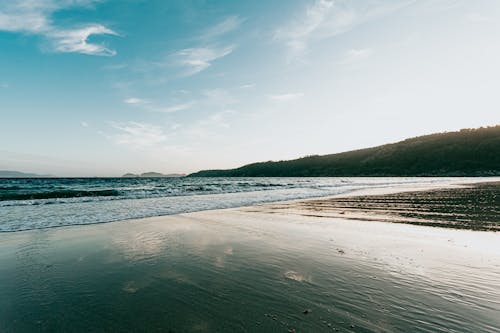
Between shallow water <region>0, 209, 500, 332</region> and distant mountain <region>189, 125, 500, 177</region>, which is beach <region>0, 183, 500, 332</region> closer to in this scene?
shallow water <region>0, 209, 500, 332</region>

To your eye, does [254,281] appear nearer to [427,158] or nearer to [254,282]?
[254,282]

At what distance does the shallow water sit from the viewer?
3863mm

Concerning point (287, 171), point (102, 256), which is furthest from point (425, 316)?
point (287, 171)

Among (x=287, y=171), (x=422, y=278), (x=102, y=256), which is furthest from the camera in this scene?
(x=287, y=171)

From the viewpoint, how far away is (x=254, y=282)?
5406 mm

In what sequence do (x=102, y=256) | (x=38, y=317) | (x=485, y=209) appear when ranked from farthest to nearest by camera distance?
1. (x=485, y=209)
2. (x=102, y=256)
3. (x=38, y=317)

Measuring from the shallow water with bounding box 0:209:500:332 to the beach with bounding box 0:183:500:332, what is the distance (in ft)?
0.09

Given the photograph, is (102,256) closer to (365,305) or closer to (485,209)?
(365,305)

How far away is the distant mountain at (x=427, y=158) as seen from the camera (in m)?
102

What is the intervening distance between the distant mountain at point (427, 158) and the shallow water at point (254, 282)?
113 metres

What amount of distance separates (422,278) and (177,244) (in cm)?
703

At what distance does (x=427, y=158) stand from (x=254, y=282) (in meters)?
142

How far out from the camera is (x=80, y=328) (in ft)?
12.4

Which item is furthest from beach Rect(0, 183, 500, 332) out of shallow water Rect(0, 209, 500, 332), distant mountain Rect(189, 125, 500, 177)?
distant mountain Rect(189, 125, 500, 177)
